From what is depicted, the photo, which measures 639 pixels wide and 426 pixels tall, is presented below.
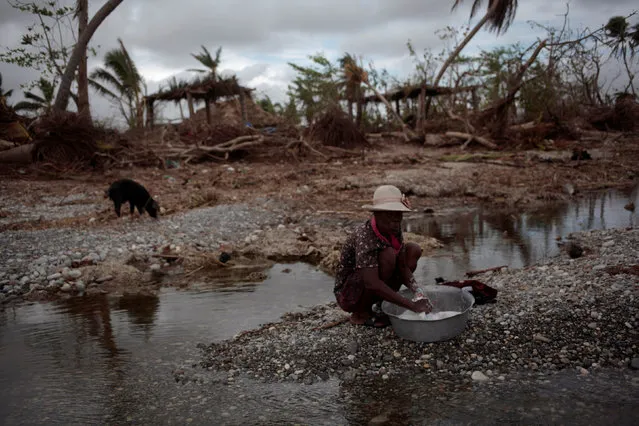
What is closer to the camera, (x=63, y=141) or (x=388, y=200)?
(x=388, y=200)

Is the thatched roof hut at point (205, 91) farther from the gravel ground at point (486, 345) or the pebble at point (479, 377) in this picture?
the pebble at point (479, 377)

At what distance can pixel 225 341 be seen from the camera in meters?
3.80

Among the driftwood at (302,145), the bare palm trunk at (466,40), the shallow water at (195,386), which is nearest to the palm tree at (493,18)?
the bare palm trunk at (466,40)

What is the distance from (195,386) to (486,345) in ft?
6.32

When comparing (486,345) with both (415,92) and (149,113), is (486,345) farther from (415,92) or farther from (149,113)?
(149,113)

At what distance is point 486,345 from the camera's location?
10.5 ft

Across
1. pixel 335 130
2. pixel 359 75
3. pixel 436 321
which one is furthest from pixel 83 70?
pixel 436 321

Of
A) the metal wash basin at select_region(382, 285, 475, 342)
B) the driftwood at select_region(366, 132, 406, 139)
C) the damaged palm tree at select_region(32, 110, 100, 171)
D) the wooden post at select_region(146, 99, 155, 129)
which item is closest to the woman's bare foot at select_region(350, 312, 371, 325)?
the metal wash basin at select_region(382, 285, 475, 342)

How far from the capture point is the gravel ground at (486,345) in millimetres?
3023

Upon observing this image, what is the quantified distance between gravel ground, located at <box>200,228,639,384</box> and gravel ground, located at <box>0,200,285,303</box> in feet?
9.76

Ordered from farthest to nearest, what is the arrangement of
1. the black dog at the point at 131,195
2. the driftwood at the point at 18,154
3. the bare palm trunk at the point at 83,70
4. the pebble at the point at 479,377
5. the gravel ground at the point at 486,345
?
the bare palm trunk at the point at 83,70 < the driftwood at the point at 18,154 < the black dog at the point at 131,195 < the gravel ground at the point at 486,345 < the pebble at the point at 479,377

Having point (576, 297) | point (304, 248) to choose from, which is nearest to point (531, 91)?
point (304, 248)

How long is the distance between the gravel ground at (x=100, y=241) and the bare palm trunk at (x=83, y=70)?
722 centimetres

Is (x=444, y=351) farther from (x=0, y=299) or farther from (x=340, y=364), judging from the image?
(x=0, y=299)
